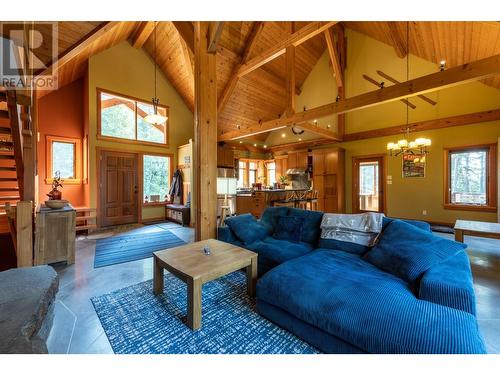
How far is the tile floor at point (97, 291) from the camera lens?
152 cm

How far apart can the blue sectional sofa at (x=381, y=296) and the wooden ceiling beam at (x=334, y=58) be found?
591cm

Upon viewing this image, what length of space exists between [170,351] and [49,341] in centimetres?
93

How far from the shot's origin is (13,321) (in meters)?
1.24

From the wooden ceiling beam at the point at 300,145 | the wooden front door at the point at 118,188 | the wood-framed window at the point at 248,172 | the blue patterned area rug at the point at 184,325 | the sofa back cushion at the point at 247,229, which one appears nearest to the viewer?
the blue patterned area rug at the point at 184,325

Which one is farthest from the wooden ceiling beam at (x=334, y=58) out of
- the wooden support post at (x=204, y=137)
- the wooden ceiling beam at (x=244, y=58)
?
the wooden support post at (x=204, y=137)

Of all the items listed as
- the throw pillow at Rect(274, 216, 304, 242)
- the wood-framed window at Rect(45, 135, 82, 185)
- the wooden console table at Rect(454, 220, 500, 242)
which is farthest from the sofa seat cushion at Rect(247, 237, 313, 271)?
the wood-framed window at Rect(45, 135, 82, 185)

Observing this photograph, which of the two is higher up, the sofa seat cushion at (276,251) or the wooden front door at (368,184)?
the wooden front door at (368,184)

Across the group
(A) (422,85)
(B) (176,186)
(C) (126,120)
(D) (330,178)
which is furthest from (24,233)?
(D) (330,178)

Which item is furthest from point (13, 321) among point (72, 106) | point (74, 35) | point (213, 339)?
point (72, 106)

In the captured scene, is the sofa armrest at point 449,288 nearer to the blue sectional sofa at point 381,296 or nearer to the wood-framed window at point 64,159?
the blue sectional sofa at point 381,296

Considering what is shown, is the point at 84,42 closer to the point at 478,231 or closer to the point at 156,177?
the point at 156,177

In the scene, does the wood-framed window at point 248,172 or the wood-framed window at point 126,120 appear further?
the wood-framed window at point 248,172
